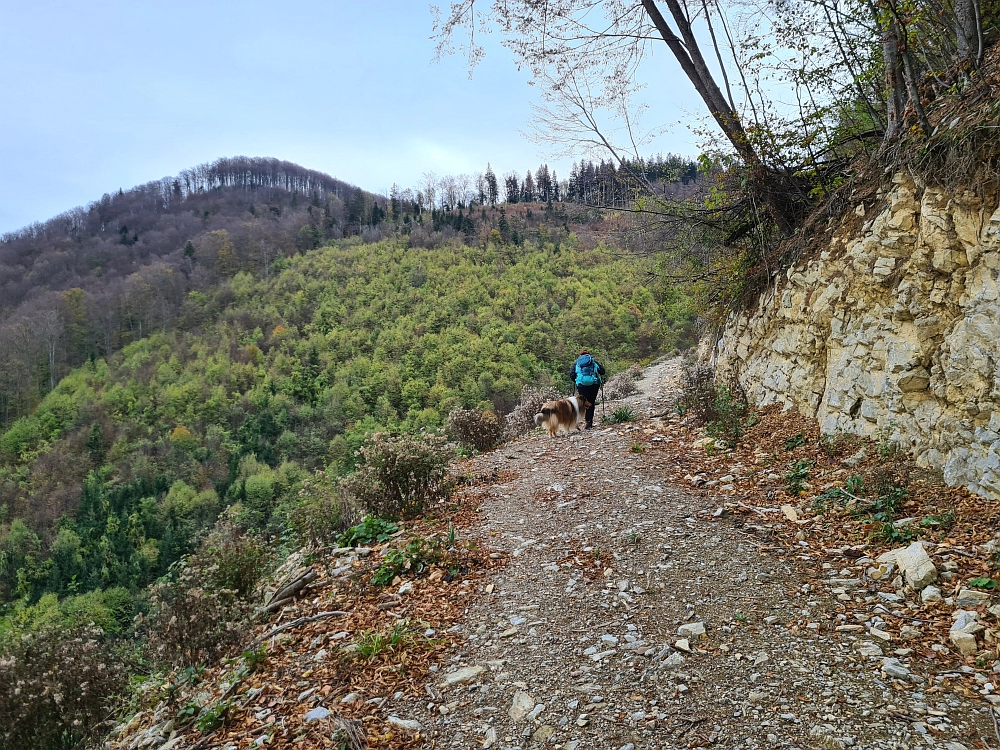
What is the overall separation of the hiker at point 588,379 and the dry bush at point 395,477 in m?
3.77

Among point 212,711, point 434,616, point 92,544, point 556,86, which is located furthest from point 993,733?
point 92,544

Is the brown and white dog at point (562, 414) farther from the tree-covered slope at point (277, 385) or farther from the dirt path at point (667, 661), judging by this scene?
the tree-covered slope at point (277, 385)

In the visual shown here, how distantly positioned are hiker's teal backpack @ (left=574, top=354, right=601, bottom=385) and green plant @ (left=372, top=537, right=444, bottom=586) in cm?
495

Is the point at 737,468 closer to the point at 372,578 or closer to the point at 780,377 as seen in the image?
the point at 780,377

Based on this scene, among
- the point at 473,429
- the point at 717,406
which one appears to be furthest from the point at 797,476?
the point at 473,429

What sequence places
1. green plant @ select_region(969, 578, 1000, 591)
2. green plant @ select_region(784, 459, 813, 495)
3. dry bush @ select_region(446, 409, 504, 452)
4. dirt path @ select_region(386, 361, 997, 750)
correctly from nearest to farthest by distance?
dirt path @ select_region(386, 361, 997, 750), green plant @ select_region(969, 578, 1000, 591), green plant @ select_region(784, 459, 813, 495), dry bush @ select_region(446, 409, 504, 452)

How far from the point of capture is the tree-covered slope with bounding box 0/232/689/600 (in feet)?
123

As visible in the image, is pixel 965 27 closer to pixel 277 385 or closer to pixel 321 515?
pixel 321 515

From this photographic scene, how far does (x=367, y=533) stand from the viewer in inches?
186

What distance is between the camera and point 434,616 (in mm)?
3312

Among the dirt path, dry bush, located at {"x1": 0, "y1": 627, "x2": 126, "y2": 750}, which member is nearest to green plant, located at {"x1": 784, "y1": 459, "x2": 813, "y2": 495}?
the dirt path

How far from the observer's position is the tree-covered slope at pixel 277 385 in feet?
123

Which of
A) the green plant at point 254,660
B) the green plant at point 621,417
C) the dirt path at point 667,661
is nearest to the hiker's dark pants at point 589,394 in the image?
the green plant at point 621,417

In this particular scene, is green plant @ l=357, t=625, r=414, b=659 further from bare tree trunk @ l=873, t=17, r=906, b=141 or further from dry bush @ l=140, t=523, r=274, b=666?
bare tree trunk @ l=873, t=17, r=906, b=141
